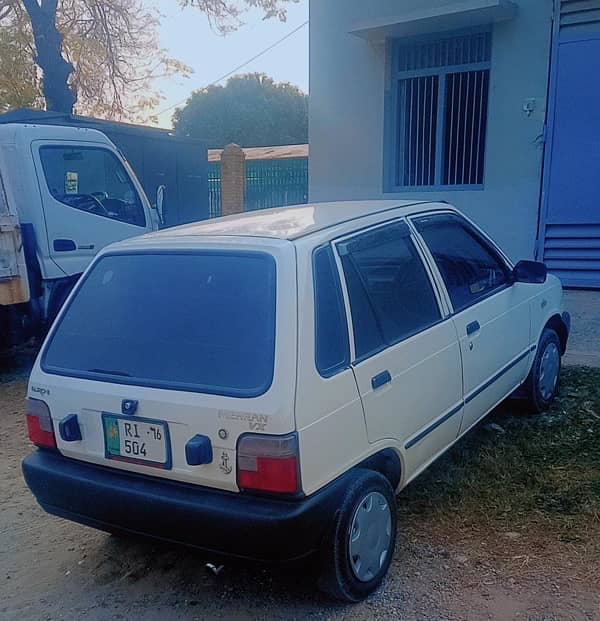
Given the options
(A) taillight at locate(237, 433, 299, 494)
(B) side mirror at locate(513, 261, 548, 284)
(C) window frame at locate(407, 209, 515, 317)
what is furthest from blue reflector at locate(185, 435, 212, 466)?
(B) side mirror at locate(513, 261, 548, 284)

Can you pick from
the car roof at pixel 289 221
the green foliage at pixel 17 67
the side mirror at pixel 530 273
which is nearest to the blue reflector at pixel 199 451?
the car roof at pixel 289 221

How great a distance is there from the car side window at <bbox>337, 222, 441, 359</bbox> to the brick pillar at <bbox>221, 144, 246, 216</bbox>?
12158 millimetres

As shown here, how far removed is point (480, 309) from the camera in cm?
364

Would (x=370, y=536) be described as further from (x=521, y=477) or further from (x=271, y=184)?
(x=271, y=184)

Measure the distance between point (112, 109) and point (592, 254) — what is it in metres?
14.0

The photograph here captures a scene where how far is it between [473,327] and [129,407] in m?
1.94

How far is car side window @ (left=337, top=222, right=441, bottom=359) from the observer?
9.05 feet

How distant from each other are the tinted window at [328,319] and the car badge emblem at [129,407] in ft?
2.45

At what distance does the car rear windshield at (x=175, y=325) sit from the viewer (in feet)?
8.00

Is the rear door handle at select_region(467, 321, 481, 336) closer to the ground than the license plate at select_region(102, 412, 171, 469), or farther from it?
farther from it

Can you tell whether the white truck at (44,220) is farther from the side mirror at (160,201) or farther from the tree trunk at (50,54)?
the tree trunk at (50,54)

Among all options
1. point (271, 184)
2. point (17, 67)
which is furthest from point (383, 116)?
point (17, 67)

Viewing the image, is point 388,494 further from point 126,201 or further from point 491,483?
point 126,201

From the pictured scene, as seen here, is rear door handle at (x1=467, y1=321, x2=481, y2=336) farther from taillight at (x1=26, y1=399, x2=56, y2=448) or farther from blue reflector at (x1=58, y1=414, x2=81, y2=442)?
taillight at (x1=26, y1=399, x2=56, y2=448)
